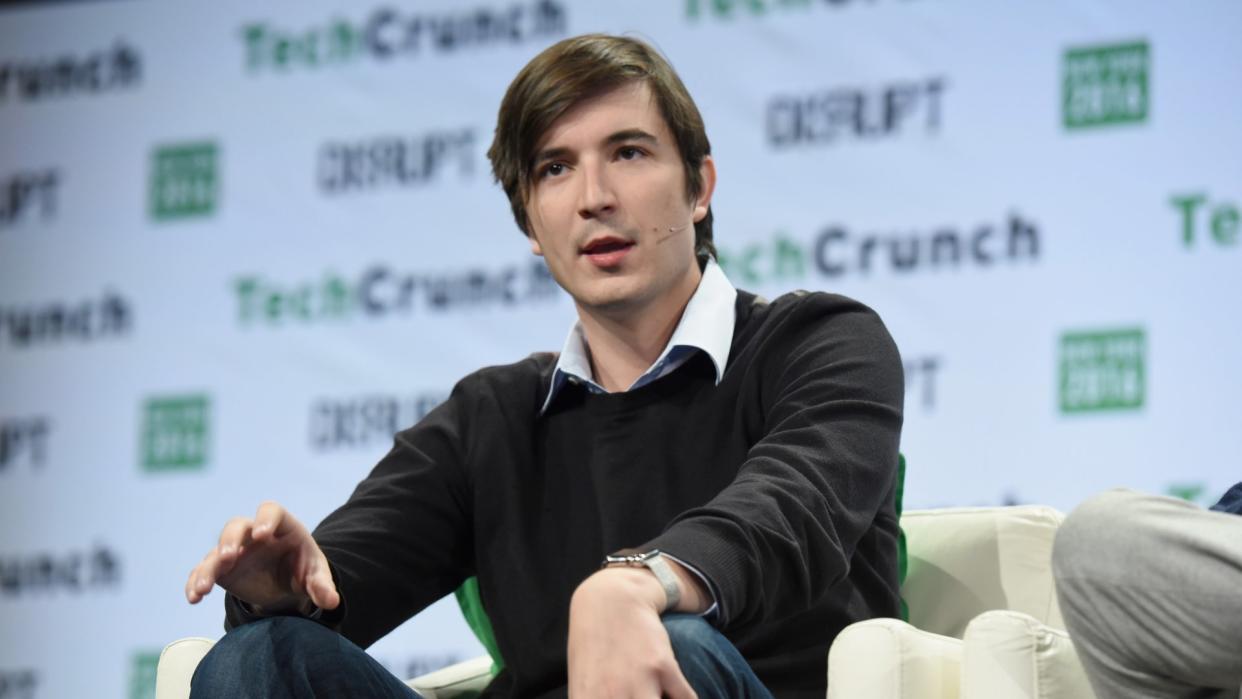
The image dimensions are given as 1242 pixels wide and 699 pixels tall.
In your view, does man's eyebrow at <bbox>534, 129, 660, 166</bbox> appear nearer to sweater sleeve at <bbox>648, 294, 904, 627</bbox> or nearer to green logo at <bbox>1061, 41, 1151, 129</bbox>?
sweater sleeve at <bbox>648, 294, 904, 627</bbox>

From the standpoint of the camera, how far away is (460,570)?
74.6 inches

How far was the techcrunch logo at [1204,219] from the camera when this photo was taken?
9.33 ft

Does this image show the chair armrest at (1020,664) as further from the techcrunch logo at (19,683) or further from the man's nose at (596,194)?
the techcrunch logo at (19,683)

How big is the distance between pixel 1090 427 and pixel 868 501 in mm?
1496

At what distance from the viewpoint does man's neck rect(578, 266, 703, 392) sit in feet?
6.12

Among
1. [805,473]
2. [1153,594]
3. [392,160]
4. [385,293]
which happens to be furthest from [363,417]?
[1153,594]

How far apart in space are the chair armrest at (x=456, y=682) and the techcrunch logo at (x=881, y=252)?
128cm

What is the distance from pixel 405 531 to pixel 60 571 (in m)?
2.22

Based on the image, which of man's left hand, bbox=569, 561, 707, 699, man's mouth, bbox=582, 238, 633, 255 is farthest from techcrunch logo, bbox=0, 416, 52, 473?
man's left hand, bbox=569, 561, 707, 699

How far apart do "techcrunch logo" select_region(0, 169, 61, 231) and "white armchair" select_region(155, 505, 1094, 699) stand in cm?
240

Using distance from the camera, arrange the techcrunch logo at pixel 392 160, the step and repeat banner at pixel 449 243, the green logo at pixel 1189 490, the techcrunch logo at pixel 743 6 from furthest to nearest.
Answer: the techcrunch logo at pixel 392 160, the techcrunch logo at pixel 743 6, the step and repeat banner at pixel 449 243, the green logo at pixel 1189 490

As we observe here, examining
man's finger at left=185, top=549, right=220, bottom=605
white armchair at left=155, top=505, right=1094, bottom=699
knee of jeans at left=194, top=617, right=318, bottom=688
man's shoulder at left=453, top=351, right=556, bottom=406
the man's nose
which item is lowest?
white armchair at left=155, top=505, right=1094, bottom=699

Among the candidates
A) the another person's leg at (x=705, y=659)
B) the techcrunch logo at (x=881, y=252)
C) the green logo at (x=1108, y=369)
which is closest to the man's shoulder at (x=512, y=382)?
the another person's leg at (x=705, y=659)

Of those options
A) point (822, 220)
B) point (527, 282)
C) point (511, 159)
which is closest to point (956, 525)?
point (511, 159)
